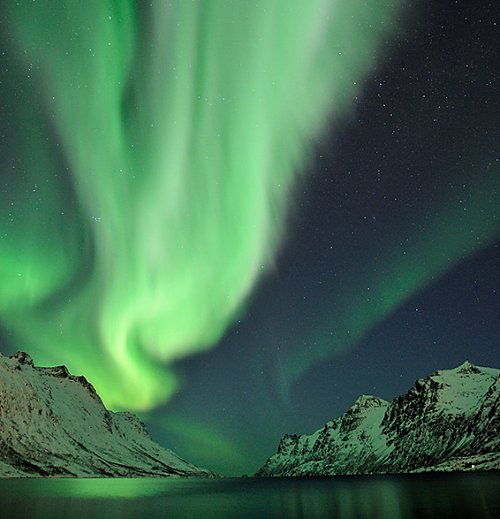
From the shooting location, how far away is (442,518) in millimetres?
58688

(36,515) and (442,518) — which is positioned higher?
(442,518)

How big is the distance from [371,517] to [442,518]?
8739 mm

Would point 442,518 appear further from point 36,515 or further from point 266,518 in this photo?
point 36,515

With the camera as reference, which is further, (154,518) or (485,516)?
(154,518)

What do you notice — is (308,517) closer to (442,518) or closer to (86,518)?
(442,518)

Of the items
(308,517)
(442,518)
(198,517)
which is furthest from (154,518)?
(442,518)

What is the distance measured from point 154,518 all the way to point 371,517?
26.5 m

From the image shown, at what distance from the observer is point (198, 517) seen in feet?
216

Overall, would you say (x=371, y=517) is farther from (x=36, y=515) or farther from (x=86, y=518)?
(x=36, y=515)

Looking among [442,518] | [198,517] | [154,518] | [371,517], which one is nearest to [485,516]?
[442,518]

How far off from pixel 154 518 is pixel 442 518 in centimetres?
3371

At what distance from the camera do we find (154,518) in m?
62.9

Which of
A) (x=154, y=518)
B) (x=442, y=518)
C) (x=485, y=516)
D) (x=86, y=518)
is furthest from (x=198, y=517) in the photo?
(x=485, y=516)

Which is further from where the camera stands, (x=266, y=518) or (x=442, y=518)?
(x=266, y=518)
